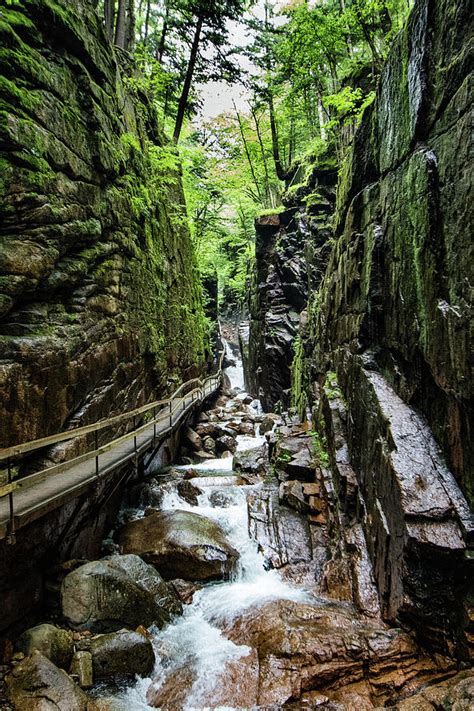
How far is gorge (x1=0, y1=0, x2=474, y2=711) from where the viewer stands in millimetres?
4262

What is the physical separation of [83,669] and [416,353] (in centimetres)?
603

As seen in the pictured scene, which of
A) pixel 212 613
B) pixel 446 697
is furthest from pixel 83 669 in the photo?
pixel 446 697

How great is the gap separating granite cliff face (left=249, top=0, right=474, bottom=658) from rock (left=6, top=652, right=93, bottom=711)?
12.5ft

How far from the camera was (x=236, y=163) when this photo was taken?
26641 mm

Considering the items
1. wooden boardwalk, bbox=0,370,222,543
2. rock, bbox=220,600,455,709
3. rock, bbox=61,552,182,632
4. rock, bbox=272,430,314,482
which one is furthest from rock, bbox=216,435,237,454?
rock, bbox=220,600,455,709

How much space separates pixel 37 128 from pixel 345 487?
8.18 m

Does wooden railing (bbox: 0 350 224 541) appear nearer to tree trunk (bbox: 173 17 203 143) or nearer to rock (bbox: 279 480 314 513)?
rock (bbox: 279 480 314 513)

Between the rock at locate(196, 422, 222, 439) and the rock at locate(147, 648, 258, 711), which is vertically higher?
the rock at locate(196, 422, 222, 439)

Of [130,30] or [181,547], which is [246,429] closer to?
[181,547]

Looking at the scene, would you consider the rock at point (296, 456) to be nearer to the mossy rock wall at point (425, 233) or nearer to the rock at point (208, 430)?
the mossy rock wall at point (425, 233)

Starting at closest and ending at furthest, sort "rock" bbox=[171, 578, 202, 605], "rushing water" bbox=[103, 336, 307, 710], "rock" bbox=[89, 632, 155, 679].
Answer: "rock" bbox=[89, 632, 155, 679] < "rushing water" bbox=[103, 336, 307, 710] < "rock" bbox=[171, 578, 202, 605]

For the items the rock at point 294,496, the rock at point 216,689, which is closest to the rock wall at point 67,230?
the rock at point 216,689

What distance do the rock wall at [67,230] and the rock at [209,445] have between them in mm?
5433

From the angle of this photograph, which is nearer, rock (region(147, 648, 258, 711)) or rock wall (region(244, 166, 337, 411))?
rock (region(147, 648, 258, 711))
